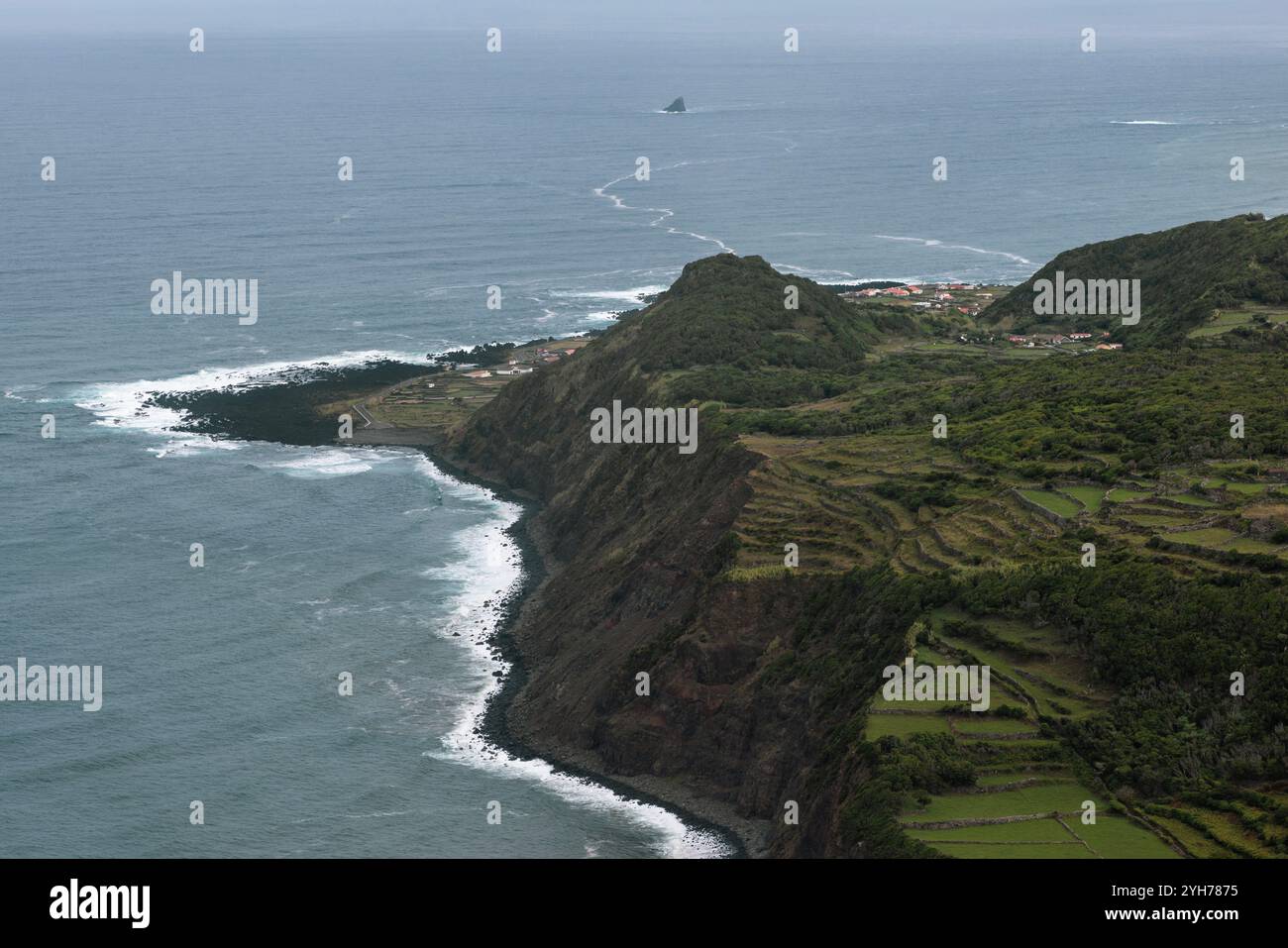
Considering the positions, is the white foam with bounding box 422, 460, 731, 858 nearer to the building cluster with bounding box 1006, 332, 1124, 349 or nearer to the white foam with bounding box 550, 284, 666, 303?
the building cluster with bounding box 1006, 332, 1124, 349

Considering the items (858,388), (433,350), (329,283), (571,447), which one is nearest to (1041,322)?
(858,388)

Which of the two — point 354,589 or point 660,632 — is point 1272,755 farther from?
point 354,589

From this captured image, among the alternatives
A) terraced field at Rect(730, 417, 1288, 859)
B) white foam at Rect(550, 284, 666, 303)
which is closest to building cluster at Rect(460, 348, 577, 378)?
white foam at Rect(550, 284, 666, 303)

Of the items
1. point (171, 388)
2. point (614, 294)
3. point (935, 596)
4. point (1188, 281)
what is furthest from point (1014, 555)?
point (614, 294)

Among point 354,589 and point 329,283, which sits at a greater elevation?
point 329,283

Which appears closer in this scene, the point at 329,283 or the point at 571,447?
the point at 571,447

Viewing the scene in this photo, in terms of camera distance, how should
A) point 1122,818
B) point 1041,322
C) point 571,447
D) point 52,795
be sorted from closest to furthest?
point 1122,818 → point 52,795 → point 571,447 → point 1041,322

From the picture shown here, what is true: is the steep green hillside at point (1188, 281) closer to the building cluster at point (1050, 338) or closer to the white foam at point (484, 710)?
the building cluster at point (1050, 338)
